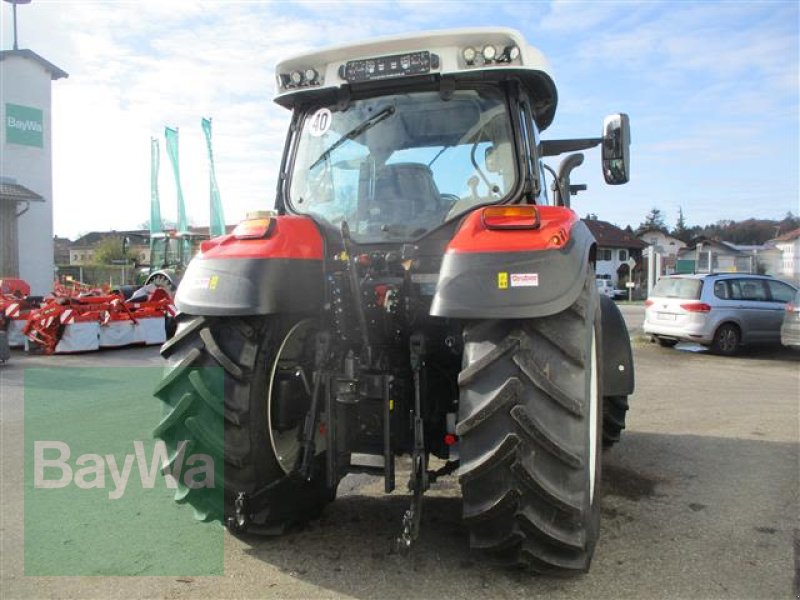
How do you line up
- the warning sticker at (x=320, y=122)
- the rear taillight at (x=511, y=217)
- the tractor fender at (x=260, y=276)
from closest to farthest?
the rear taillight at (x=511, y=217)
the tractor fender at (x=260, y=276)
the warning sticker at (x=320, y=122)

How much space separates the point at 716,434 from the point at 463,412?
14.6 ft

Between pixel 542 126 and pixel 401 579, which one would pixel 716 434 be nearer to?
pixel 542 126

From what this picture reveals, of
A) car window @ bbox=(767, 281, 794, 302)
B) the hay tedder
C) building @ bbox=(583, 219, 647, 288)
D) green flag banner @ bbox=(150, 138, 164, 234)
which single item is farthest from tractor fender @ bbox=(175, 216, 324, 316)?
building @ bbox=(583, 219, 647, 288)

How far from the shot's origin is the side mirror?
4.30 m

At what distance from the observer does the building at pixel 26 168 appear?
25297 mm

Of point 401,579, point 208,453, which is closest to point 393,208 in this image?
point 208,453

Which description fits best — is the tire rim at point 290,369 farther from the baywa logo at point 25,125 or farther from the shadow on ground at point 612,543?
the baywa logo at point 25,125

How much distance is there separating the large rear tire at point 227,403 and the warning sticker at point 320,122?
3.89ft

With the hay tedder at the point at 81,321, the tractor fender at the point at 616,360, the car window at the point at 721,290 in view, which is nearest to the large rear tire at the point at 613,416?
the tractor fender at the point at 616,360

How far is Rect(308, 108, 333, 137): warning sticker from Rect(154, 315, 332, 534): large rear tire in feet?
3.89

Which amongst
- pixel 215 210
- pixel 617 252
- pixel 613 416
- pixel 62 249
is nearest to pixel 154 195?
pixel 215 210

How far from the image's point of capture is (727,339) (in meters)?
13.3

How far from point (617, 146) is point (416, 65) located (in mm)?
1531

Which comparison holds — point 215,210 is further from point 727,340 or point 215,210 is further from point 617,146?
point 617,146
